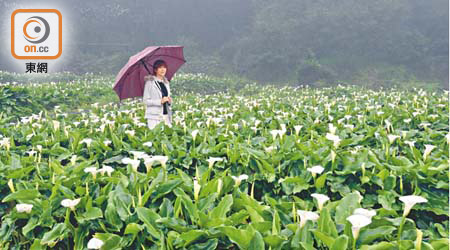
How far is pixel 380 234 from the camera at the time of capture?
5.99 feet

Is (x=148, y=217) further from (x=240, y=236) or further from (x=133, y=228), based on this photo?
(x=240, y=236)

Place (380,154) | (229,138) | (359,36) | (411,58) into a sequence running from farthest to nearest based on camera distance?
1. (359,36)
2. (411,58)
3. (229,138)
4. (380,154)

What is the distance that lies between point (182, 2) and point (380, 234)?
35803 millimetres

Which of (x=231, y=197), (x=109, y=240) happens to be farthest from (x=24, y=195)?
(x=231, y=197)

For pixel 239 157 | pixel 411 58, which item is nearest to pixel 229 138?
pixel 239 157

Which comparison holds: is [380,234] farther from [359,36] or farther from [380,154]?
[359,36]

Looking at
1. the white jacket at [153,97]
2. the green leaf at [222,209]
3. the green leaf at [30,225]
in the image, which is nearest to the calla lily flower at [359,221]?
the green leaf at [222,209]

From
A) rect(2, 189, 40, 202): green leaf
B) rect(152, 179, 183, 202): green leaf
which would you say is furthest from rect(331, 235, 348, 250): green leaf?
rect(2, 189, 40, 202): green leaf

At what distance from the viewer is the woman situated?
5062mm

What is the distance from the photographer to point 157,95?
16.8ft

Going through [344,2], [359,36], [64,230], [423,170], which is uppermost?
[344,2]

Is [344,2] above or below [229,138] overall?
above

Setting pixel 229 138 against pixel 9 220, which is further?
pixel 229 138

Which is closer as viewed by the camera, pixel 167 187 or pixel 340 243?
pixel 340 243
